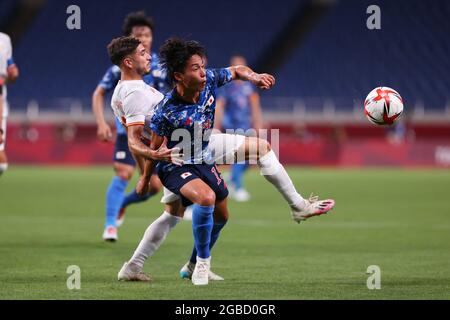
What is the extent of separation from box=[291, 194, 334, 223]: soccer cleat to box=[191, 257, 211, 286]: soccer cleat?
2.84 feet

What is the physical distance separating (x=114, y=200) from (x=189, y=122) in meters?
3.45

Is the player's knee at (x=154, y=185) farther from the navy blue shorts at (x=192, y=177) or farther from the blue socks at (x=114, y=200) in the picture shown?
the navy blue shorts at (x=192, y=177)

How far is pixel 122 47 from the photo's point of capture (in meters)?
7.26

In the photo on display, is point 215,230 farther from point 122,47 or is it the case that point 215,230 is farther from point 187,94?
point 122,47

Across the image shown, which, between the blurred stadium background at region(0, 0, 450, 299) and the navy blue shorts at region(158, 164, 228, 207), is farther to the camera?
the blurred stadium background at region(0, 0, 450, 299)

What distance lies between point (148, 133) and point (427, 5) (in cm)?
2538

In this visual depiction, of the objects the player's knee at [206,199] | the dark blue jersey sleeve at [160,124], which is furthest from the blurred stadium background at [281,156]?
the dark blue jersey sleeve at [160,124]

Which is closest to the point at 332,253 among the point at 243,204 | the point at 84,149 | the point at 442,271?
the point at 442,271

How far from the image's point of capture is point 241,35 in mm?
34625

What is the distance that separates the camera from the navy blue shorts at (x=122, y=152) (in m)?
9.72

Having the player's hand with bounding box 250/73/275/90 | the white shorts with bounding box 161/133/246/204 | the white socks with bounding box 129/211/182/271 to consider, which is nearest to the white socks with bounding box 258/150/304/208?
the white shorts with bounding box 161/133/246/204

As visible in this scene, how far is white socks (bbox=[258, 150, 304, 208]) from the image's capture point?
265 inches

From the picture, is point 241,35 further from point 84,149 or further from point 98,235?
point 98,235

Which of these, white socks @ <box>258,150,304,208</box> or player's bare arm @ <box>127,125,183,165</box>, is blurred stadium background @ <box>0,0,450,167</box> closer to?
white socks @ <box>258,150,304,208</box>
